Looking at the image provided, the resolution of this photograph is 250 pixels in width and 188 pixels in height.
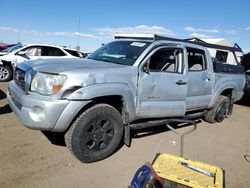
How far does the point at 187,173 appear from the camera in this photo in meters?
2.94

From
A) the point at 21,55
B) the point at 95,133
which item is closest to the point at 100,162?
the point at 95,133

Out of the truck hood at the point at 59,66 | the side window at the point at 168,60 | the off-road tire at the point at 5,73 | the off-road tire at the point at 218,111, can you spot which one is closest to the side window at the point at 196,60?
the side window at the point at 168,60

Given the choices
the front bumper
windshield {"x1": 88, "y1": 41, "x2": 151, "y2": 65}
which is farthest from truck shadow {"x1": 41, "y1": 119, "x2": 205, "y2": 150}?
windshield {"x1": 88, "y1": 41, "x2": 151, "y2": 65}

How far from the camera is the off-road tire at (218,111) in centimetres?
652

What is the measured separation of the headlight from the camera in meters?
3.53

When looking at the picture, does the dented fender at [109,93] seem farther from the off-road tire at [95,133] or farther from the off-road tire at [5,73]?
the off-road tire at [5,73]

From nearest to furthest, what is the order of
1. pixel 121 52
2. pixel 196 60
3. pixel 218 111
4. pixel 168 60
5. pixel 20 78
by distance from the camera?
pixel 20 78 → pixel 121 52 → pixel 168 60 → pixel 196 60 → pixel 218 111

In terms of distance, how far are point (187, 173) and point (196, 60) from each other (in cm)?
348

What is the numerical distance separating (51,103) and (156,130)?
2.84 m

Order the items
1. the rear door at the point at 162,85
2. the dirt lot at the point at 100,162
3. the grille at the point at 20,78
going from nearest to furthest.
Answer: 1. the dirt lot at the point at 100,162
2. the grille at the point at 20,78
3. the rear door at the point at 162,85

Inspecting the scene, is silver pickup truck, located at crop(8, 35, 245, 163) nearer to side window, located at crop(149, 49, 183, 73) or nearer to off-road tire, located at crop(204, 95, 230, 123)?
side window, located at crop(149, 49, 183, 73)

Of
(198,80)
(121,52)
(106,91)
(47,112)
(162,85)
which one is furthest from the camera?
(198,80)

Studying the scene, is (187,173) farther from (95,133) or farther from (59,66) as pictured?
(59,66)

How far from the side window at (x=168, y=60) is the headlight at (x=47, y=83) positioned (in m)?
1.99
